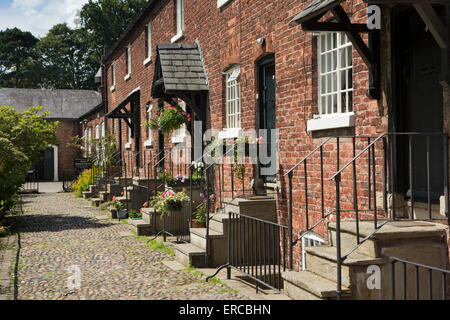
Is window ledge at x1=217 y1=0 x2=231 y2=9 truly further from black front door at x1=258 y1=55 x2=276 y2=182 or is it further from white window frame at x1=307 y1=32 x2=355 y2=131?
white window frame at x1=307 y1=32 x2=355 y2=131

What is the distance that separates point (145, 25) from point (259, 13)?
33.9ft

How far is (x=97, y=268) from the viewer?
865 centimetres

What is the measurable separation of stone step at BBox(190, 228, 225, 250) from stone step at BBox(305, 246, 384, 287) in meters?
2.99

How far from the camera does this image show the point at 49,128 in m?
14.4

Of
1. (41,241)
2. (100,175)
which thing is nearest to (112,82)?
(100,175)

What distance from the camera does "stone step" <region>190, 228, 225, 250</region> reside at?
8586mm

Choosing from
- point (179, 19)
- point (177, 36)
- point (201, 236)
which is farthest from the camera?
point (179, 19)

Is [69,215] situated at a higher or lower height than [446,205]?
lower

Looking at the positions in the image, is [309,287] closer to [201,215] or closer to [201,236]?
[201,236]

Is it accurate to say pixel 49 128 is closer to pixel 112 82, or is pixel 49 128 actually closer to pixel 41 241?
pixel 41 241

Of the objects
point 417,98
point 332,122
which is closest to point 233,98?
point 332,122

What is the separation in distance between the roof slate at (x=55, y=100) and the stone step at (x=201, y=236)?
33.9m

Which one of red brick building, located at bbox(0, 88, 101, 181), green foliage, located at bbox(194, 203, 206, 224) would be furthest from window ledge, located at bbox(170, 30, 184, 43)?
red brick building, located at bbox(0, 88, 101, 181)

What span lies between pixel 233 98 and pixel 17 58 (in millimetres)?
53753
